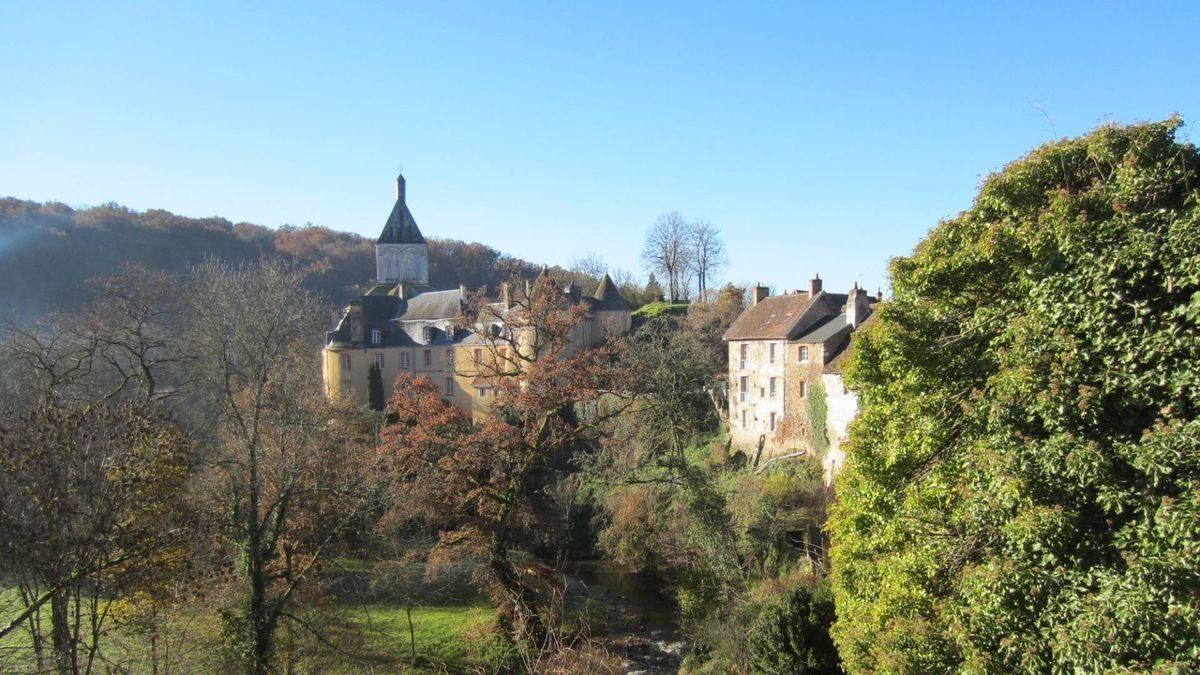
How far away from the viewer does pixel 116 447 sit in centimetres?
1144

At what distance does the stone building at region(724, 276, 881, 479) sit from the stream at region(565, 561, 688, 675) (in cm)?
767

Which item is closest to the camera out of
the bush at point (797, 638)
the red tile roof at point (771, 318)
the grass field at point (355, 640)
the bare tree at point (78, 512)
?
the bare tree at point (78, 512)

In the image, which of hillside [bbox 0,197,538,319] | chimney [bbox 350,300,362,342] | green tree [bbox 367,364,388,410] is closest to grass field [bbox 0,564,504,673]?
green tree [bbox 367,364,388,410]

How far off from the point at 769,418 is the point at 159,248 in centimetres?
6262

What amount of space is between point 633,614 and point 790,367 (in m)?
12.2

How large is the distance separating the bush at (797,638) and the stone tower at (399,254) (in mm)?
58705

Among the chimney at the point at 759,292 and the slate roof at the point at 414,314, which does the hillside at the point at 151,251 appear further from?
the chimney at the point at 759,292

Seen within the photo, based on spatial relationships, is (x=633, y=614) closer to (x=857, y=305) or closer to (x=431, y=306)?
(x=857, y=305)

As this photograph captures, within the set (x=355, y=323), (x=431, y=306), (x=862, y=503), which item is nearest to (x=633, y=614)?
(x=862, y=503)

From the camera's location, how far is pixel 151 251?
69.7 m

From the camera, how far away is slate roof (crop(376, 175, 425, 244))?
Result: 231ft

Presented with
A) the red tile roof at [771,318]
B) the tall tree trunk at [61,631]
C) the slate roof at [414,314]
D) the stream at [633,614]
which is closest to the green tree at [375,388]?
the slate roof at [414,314]

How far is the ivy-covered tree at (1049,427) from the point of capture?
8070mm

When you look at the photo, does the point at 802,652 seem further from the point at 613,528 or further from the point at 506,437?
the point at 613,528
